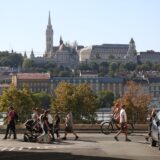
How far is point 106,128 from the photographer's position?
26516 mm

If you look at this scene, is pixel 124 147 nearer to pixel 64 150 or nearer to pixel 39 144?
pixel 64 150

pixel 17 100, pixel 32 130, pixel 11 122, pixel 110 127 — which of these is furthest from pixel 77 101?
pixel 32 130

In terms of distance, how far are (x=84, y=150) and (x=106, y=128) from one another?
7843 millimetres

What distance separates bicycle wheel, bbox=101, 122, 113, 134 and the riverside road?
1282mm

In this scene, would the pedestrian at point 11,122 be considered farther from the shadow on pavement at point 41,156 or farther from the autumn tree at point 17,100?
the autumn tree at point 17,100

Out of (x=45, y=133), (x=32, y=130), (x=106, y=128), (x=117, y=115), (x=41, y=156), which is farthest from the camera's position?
(x=106, y=128)

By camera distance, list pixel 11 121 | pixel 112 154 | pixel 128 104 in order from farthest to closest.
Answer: pixel 128 104 < pixel 11 121 < pixel 112 154

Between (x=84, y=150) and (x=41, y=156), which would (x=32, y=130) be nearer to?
(x=84, y=150)

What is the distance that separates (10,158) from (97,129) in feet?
41.7

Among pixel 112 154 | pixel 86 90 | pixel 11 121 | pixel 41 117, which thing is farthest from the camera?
pixel 86 90

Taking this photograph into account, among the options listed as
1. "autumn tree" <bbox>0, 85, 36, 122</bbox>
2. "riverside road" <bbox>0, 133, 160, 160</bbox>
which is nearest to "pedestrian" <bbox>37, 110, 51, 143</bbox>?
"riverside road" <bbox>0, 133, 160, 160</bbox>

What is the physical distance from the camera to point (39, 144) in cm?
2184

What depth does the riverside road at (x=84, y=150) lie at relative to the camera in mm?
16438

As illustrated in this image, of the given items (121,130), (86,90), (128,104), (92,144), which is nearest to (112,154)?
(92,144)
